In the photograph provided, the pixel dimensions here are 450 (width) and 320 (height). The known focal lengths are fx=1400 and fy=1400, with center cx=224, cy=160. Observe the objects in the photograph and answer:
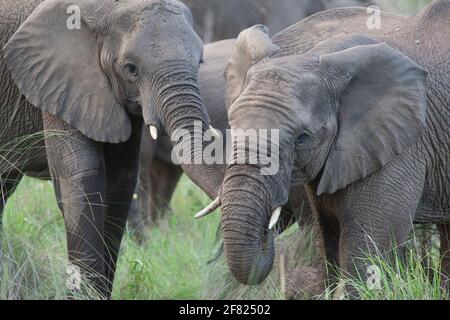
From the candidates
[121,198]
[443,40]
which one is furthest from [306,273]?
[443,40]

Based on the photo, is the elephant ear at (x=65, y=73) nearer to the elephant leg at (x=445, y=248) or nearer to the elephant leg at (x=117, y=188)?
the elephant leg at (x=117, y=188)

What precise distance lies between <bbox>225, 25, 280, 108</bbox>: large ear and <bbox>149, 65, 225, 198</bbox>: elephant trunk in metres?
0.18

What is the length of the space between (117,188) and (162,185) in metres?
2.78

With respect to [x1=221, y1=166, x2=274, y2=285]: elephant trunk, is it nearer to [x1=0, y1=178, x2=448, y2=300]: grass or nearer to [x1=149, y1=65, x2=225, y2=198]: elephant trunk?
[x1=0, y1=178, x2=448, y2=300]: grass

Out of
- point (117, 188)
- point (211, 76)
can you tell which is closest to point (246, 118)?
point (117, 188)

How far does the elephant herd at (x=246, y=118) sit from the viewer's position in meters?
6.49

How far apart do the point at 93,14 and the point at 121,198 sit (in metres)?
1.09

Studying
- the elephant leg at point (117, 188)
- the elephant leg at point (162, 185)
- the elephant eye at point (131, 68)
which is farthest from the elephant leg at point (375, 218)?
the elephant leg at point (162, 185)

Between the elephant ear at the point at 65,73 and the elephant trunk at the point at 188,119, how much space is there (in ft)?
1.13

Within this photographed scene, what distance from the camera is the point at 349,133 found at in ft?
22.3

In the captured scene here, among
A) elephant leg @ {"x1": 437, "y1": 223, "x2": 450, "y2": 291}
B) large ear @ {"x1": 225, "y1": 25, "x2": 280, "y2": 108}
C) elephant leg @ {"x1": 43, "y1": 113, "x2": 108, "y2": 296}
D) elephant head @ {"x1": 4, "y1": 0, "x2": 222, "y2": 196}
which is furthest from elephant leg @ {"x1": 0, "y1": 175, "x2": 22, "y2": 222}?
elephant leg @ {"x1": 437, "y1": 223, "x2": 450, "y2": 291}

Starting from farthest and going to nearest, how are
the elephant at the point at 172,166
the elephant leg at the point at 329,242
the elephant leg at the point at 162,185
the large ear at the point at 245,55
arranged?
1. the elephant leg at the point at 162,185
2. the elephant at the point at 172,166
3. the elephant leg at the point at 329,242
4. the large ear at the point at 245,55

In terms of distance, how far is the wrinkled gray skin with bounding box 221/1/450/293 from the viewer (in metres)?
6.37

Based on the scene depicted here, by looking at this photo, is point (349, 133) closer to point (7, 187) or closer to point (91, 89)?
point (91, 89)
